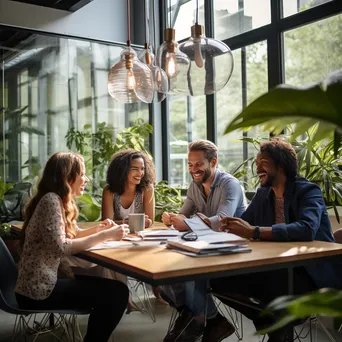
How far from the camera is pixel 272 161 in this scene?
8.47 feet

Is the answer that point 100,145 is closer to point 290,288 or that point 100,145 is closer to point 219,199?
point 219,199

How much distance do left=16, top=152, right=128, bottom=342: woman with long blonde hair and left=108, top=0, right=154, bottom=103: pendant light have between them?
0.56 meters

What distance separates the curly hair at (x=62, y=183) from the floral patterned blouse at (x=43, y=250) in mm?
117

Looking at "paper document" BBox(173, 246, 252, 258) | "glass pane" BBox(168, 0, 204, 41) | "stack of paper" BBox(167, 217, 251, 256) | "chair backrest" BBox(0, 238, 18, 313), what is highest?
"glass pane" BBox(168, 0, 204, 41)

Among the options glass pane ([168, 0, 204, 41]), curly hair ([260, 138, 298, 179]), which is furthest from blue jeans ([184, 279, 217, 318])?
glass pane ([168, 0, 204, 41])

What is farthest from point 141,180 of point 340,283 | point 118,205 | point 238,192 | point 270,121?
point 270,121

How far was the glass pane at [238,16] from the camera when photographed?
4.45m

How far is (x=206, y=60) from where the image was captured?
237cm

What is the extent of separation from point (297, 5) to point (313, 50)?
1.45ft

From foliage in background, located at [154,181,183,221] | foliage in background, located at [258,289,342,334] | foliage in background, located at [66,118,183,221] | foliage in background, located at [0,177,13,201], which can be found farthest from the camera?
foliage in background, located at [66,118,183,221]

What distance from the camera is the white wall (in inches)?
207

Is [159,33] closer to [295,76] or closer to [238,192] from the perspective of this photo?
[295,76]

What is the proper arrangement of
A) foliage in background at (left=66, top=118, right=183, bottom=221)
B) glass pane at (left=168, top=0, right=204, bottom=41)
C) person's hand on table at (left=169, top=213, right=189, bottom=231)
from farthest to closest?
glass pane at (left=168, top=0, right=204, bottom=41)
foliage in background at (left=66, top=118, right=183, bottom=221)
person's hand on table at (left=169, top=213, right=189, bottom=231)

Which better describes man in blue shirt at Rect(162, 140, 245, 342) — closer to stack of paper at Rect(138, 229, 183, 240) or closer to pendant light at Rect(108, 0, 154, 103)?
stack of paper at Rect(138, 229, 183, 240)
